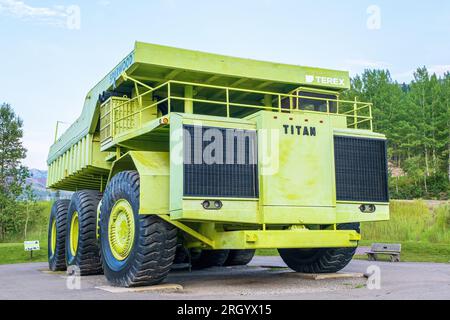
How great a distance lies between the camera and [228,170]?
813cm

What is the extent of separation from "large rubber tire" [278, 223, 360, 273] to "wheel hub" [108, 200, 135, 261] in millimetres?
3836

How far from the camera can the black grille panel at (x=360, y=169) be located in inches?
354

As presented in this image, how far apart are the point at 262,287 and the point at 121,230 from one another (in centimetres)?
259

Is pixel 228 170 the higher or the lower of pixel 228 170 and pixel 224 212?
the higher

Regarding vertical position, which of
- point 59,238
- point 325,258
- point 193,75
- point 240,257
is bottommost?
point 240,257

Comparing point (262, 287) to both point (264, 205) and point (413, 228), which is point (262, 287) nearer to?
point (264, 205)

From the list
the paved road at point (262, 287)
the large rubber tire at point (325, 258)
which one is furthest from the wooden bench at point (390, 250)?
the large rubber tire at point (325, 258)

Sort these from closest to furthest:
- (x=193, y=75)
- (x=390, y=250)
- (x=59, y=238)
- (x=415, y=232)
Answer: (x=193, y=75), (x=59, y=238), (x=390, y=250), (x=415, y=232)

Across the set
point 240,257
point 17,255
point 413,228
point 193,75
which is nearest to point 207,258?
point 240,257

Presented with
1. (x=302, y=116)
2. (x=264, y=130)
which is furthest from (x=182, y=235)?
(x=302, y=116)

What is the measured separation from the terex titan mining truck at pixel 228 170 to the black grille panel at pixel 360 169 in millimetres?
19

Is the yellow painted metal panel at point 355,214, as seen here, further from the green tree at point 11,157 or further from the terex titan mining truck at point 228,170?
the green tree at point 11,157

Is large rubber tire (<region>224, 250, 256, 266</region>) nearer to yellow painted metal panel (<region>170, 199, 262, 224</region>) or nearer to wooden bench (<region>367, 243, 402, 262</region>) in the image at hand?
wooden bench (<region>367, 243, 402, 262</region>)
